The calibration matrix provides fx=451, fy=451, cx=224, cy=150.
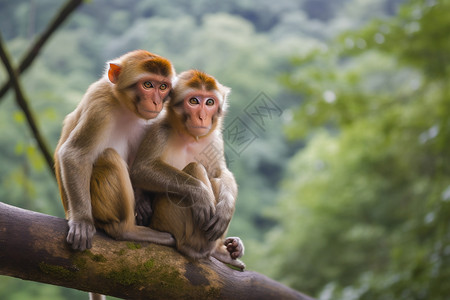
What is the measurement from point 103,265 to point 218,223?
2.17 feet

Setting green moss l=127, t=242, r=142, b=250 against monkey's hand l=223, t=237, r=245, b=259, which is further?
monkey's hand l=223, t=237, r=245, b=259

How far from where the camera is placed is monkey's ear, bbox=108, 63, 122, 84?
2.69 m

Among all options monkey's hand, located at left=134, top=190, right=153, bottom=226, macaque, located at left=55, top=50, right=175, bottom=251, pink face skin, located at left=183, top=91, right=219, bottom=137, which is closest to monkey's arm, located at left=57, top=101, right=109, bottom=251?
macaque, located at left=55, top=50, right=175, bottom=251

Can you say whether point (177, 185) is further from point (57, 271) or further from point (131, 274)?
point (57, 271)

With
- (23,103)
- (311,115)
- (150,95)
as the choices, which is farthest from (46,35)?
(311,115)

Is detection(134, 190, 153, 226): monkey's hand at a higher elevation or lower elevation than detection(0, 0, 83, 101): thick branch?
lower

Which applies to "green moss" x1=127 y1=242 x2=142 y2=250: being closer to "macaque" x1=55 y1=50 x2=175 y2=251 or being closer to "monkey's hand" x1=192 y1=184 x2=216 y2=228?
"macaque" x1=55 y1=50 x2=175 y2=251

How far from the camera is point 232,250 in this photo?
114 inches

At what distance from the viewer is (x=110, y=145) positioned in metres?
2.71

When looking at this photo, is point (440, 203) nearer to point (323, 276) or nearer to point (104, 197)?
point (104, 197)

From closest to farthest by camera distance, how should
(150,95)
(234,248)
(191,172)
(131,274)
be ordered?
1. (131,274)
2. (150,95)
3. (191,172)
4. (234,248)

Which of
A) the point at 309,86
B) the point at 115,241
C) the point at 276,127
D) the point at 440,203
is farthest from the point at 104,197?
the point at 276,127

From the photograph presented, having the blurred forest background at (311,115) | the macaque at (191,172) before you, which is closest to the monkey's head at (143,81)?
the macaque at (191,172)

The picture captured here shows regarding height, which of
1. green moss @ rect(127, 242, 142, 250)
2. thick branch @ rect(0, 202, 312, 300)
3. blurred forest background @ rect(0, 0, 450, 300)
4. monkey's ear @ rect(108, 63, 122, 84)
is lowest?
thick branch @ rect(0, 202, 312, 300)
